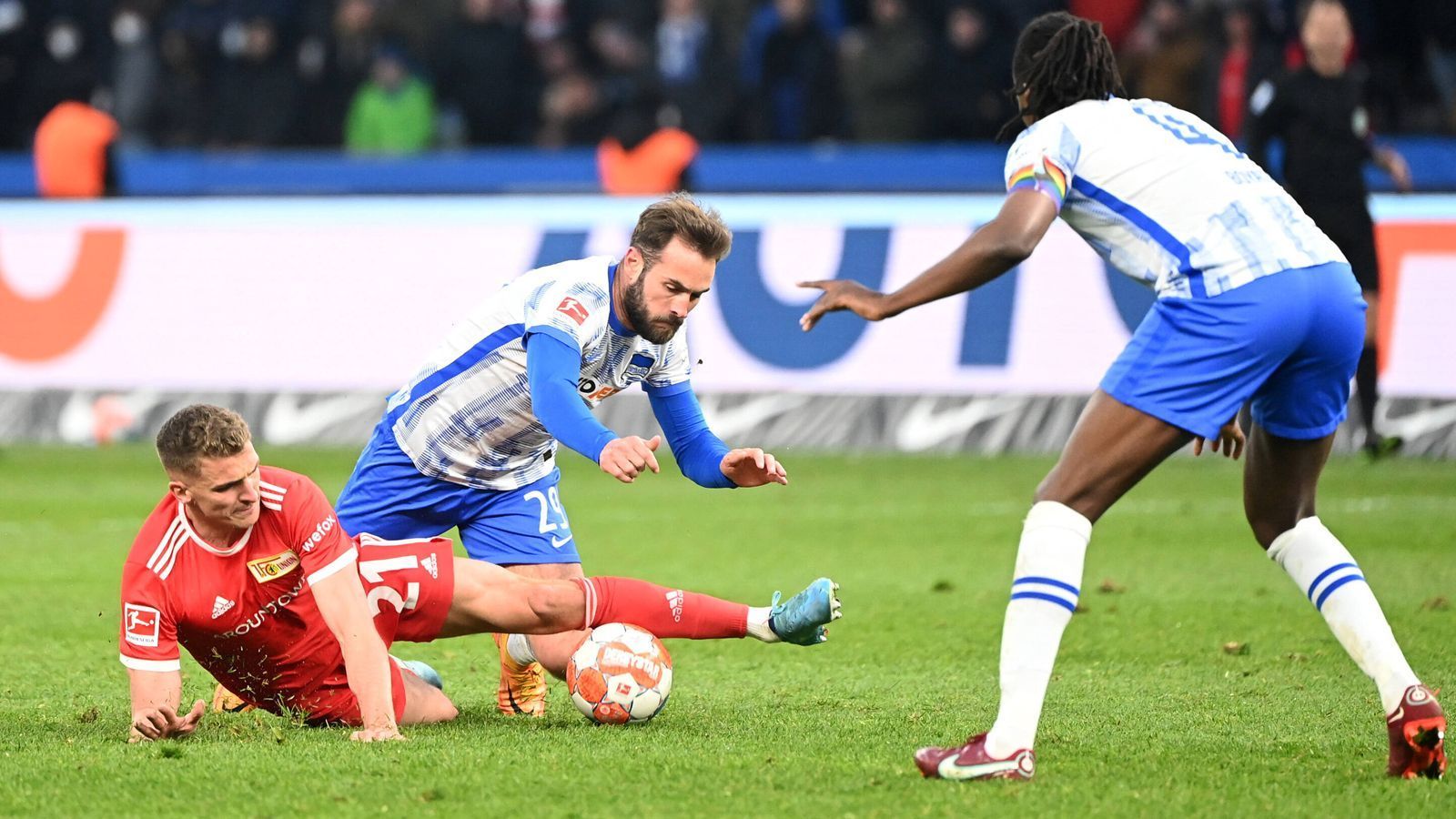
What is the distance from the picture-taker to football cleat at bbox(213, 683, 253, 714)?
19.1ft

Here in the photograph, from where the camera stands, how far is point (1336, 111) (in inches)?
447

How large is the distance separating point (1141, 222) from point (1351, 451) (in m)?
8.37

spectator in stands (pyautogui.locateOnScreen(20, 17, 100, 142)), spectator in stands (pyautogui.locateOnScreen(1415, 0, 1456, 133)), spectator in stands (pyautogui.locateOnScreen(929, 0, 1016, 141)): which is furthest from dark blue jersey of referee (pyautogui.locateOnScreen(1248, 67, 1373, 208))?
spectator in stands (pyautogui.locateOnScreen(20, 17, 100, 142))

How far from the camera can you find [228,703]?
19.3 ft

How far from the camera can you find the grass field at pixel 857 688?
4.55 meters

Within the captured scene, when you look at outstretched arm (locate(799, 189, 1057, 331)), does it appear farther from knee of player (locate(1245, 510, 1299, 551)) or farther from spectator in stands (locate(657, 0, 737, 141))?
spectator in stands (locate(657, 0, 737, 141))

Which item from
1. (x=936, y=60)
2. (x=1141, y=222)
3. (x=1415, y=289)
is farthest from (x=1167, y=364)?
(x=936, y=60)

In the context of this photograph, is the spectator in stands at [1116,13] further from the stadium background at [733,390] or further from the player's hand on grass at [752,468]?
the player's hand on grass at [752,468]

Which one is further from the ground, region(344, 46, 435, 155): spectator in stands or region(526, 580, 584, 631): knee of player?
region(526, 580, 584, 631): knee of player

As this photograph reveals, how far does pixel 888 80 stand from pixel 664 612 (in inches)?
472

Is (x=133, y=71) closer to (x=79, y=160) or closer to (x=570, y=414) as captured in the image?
(x=79, y=160)

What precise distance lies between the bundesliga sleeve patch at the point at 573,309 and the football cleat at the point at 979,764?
1.63 metres

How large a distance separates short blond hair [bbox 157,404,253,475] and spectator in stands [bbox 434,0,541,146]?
44.4 ft

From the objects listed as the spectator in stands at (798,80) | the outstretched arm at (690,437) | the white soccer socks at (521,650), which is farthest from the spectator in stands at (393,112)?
the white soccer socks at (521,650)
